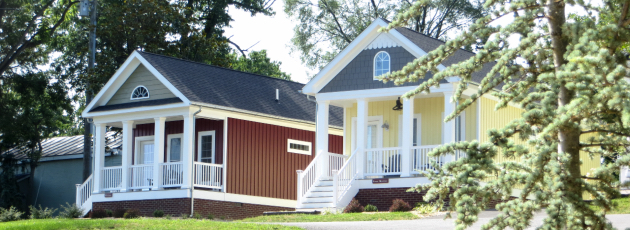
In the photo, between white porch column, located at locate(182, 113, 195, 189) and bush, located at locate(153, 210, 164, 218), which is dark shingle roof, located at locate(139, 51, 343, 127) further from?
bush, located at locate(153, 210, 164, 218)

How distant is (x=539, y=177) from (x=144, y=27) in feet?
86.3

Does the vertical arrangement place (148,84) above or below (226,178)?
above

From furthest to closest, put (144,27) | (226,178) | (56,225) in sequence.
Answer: (144,27) → (226,178) → (56,225)

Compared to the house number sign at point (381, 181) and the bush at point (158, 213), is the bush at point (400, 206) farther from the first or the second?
the bush at point (158, 213)

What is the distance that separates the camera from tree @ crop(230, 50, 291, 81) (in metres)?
43.4

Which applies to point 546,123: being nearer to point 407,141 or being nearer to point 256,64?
point 407,141

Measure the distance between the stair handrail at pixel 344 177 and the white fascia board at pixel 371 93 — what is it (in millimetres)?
1538

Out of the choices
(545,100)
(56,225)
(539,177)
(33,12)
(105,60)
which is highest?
(33,12)

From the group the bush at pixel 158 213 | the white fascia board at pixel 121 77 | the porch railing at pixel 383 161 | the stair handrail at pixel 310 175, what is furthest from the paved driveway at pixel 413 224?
the white fascia board at pixel 121 77

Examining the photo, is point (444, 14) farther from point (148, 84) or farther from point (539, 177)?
point (539, 177)

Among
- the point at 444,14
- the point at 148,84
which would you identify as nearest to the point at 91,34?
the point at 148,84

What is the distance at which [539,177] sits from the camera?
24.2ft

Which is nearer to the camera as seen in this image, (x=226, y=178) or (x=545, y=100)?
(x=545, y=100)

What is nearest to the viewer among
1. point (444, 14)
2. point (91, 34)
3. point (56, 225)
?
point (56, 225)
